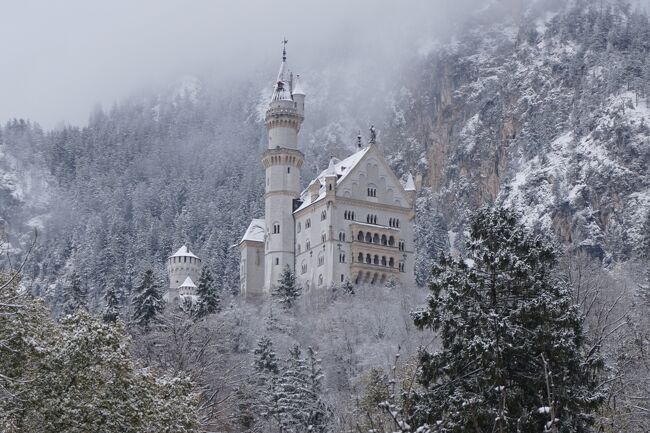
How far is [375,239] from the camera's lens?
124250 millimetres

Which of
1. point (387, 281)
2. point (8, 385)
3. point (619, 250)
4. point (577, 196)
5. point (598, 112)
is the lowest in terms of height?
point (8, 385)

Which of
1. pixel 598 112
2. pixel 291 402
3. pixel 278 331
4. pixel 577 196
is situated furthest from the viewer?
pixel 598 112

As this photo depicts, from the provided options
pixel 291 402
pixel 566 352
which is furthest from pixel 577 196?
pixel 566 352

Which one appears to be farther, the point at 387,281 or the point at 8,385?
the point at 387,281

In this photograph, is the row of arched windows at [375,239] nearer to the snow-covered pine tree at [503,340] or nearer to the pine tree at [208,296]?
the pine tree at [208,296]

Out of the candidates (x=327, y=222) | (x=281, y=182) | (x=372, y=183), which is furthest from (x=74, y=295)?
(x=372, y=183)

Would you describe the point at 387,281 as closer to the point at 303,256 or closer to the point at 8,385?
the point at 303,256

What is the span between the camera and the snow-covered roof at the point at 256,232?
13512 cm

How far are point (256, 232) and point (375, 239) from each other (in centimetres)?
1733

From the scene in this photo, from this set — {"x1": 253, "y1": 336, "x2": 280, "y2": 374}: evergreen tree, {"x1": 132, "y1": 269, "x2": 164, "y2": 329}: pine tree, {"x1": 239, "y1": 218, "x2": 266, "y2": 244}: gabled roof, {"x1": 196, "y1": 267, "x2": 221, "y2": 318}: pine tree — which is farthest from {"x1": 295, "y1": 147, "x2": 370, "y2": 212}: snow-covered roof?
{"x1": 253, "y1": 336, "x2": 280, "y2": 374}: evergreen tree

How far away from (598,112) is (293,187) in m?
78.2

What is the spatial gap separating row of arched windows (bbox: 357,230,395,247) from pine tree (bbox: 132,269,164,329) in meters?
38.5

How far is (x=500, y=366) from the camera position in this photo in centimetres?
3659

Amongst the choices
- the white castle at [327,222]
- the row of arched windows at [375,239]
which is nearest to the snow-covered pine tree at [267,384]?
the white castle at [327,222]
